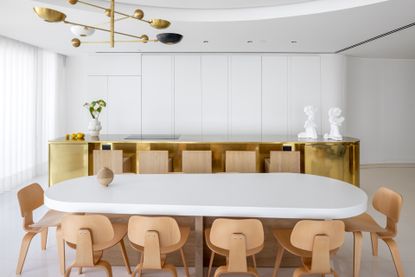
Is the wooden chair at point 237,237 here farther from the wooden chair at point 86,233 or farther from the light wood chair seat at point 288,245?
the wooden chair at point 86,233

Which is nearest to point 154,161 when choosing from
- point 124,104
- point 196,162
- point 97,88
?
point 196,162

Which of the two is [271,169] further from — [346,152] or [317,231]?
[317,231]

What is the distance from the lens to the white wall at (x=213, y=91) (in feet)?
21.7

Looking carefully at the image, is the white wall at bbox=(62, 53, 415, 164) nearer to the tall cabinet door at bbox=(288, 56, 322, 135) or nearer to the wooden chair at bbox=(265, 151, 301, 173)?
the tall cabinet door at bbox=(288, 56, 322, 135)

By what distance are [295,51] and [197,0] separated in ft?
9.97

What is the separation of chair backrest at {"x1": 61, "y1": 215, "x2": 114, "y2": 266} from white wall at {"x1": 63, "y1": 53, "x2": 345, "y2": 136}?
474cm

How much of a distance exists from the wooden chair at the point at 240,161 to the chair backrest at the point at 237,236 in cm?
191

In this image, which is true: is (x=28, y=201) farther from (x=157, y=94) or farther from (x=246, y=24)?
(x=157, y=94)

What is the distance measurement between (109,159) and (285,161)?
2.18 metres

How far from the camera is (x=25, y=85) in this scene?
19.2 ft

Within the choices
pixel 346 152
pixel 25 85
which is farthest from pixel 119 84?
pixel 346 152

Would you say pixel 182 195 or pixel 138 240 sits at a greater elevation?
pixel 182 195

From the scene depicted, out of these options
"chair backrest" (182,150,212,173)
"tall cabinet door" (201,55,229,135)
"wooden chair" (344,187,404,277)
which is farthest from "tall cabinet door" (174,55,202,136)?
"wooden chair" (344,187,404,277)

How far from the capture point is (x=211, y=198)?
2.31 metres
